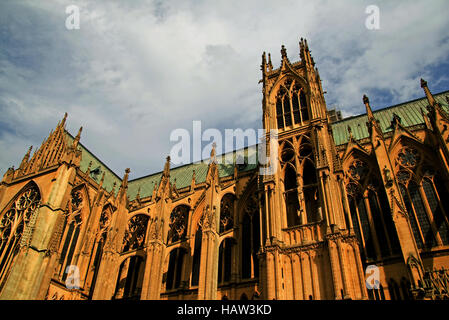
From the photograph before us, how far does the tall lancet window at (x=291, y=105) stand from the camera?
27.8 m

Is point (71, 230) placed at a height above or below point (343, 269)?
above

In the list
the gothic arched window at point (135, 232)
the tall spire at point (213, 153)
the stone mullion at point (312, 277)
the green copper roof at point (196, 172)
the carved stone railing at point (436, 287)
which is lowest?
the carved stone railing at point (436, 287)

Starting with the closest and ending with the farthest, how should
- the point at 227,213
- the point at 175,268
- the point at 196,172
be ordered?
1. the point at 175,268
2. the point at 227,213
3. the point at 196,172

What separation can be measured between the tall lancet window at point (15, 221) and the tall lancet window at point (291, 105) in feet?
73.3

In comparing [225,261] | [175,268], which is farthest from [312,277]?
[175,268]

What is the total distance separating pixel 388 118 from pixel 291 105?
12.1 m

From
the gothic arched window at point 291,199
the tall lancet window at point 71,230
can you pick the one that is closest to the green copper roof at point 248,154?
the tall lancet window at point 71,230

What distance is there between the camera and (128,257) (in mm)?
30234

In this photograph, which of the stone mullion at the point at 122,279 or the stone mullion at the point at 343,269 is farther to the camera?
the stone mullion at the point at 122,279

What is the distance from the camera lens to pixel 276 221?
22031mm

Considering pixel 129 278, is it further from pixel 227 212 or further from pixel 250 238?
pixel 250 238

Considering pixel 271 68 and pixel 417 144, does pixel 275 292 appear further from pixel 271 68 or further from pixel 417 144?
pixel 271 68

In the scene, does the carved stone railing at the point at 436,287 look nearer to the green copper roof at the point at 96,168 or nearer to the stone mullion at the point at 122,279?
the stone mullion at the point at 122,279
